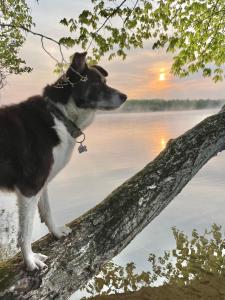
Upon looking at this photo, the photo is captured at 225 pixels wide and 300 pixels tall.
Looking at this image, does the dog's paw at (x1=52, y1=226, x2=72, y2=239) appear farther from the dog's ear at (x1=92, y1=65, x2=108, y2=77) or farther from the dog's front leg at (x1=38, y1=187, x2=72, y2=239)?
the dog's ear at (x1=92, y1=65, x2=108, y2=77)

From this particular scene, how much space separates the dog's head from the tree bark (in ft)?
4.34

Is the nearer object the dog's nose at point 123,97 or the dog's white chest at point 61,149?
the dog's white chest at point 61,149

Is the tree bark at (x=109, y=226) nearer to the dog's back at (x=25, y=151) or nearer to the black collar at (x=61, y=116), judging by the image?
the dog's back at (x=25, y=151)

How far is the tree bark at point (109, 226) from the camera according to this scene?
4758 millimetres

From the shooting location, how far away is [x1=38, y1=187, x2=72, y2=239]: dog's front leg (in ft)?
17.5

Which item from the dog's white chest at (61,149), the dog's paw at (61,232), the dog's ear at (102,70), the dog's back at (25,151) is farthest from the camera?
the dog's ear at (102,70)

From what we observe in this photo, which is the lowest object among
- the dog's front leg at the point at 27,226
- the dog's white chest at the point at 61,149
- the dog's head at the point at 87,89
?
the dog's front leg at the point at 27,226

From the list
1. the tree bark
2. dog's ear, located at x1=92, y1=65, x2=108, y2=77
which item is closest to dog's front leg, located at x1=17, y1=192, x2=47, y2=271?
the tree bark

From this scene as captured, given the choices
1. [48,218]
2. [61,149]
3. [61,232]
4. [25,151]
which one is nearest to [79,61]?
[61,149]

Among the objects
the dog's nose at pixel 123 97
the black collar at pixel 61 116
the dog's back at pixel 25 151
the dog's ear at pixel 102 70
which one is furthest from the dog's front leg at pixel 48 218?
the dog's ear at pixel 102 70

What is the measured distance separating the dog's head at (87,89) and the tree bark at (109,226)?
4.34 ft

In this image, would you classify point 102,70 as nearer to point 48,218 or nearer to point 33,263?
point 48,218

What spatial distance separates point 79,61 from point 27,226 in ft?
6.59

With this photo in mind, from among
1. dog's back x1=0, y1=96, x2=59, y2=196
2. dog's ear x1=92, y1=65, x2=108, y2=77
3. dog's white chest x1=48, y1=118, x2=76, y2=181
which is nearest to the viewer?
dog's back x1=0, y1=96, x2=59, y2=196
